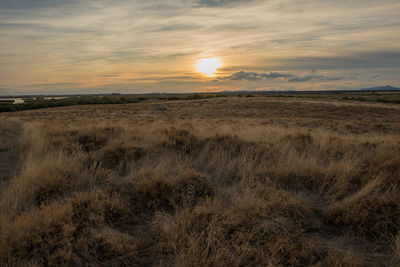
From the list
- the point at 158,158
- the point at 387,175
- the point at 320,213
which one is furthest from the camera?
the point at 158,158

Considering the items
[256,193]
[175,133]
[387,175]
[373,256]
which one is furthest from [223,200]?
[175,133]

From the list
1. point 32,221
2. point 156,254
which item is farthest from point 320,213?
point 32,221

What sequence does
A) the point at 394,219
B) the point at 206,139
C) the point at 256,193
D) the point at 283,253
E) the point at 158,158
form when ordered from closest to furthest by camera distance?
the point at 283,253 → the point at 394,219 → the point at 256,193 → the point at 158,158 → the point at 206,139

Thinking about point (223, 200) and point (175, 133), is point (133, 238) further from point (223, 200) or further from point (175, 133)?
point (175, 133)

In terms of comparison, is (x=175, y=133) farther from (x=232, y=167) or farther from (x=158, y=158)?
(x=232, y=167)

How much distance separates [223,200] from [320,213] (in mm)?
1560

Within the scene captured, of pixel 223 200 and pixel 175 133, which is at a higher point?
pixel 175 133

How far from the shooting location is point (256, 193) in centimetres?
412

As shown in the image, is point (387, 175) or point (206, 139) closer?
point (387, 175)

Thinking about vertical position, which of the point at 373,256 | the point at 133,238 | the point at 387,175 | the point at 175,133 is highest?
the point at 175,133

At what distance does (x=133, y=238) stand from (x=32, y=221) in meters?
1.21

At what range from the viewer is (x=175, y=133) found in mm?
7793

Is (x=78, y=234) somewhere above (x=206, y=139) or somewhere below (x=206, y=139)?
below

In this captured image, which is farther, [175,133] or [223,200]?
[175,133]
